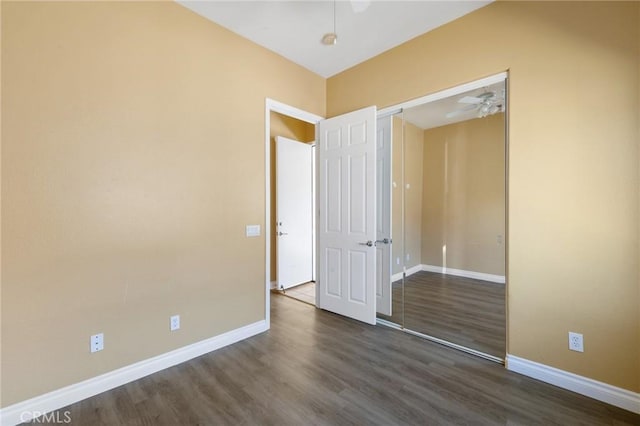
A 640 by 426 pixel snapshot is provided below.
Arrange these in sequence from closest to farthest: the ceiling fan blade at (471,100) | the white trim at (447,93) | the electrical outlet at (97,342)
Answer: the electrical outlet at (97,342)
the white trim at (447,93)
the ceiling fan blade at (471,100)

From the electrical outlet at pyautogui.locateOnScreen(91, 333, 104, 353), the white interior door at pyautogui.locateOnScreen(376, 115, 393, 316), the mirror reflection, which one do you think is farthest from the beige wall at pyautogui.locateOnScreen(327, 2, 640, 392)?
the electrical outlet at pyautogui.locateOnScreen(91, 333, 104, 353)

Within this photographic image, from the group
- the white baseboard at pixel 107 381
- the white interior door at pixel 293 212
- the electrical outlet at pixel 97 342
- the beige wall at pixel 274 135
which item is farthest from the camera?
the beige wall at pixel 274 135

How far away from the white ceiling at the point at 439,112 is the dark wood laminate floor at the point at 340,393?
7.83 feet

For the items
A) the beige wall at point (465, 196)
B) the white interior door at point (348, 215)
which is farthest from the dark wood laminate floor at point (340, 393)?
the beige wall at point (465, 196)

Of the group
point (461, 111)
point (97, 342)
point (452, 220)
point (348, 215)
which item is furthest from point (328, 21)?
point (97, 342)

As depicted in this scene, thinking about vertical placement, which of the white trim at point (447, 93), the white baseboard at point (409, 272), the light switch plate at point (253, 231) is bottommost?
the white baseboard at point (409, 272)

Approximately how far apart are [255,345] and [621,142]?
3218 mm

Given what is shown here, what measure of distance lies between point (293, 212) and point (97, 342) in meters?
2.85

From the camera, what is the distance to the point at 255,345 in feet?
8.20

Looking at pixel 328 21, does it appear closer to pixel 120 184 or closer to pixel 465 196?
pixel 120 184

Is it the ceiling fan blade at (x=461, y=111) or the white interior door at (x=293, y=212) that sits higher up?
the ceiling fan blade at (x=461, y=111)

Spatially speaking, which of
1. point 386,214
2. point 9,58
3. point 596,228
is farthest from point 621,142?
point 9,58

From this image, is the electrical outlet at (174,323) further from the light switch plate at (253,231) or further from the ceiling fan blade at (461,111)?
the ceiling fan blade at (461,111)

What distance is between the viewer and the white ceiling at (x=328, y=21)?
2.19 metres
